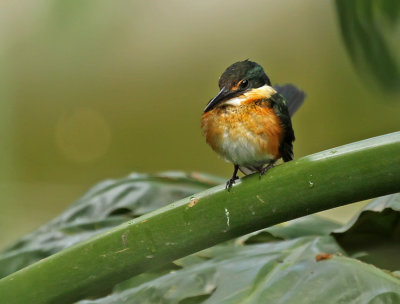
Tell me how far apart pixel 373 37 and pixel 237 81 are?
0.24 meters

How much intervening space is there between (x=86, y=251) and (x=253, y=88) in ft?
1.42

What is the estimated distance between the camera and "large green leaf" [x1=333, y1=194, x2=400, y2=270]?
922 mm

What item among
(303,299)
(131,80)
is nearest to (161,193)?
(303,299)

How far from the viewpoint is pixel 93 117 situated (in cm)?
307

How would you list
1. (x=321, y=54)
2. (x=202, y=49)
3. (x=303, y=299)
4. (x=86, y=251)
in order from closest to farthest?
1. (x=86, y=251)
2. (x=303, y=299)
3. (x=321, y=54)
4. (x=202, y=49)

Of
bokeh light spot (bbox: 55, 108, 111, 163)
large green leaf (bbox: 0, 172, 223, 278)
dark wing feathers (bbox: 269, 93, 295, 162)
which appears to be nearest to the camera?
dark wing feathers (bbox: 269, 93, 295, 162)

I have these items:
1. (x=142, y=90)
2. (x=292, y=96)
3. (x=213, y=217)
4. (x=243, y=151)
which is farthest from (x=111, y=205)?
(x=142, y=90)

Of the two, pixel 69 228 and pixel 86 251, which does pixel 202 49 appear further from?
pixel 86 251

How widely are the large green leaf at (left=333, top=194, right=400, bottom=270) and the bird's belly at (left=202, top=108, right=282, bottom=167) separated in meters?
0.17

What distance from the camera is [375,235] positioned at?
97cm

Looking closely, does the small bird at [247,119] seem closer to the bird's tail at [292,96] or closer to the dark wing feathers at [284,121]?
the dark wing feathers at [284,121]

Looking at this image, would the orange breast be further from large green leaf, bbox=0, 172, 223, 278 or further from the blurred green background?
the blurred green background

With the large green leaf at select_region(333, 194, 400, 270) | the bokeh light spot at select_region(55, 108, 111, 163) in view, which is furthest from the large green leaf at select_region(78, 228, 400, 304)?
the bokeh light spot at select_region(55, 108, 111, 163)

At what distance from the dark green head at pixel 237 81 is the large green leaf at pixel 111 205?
28 centimetres
